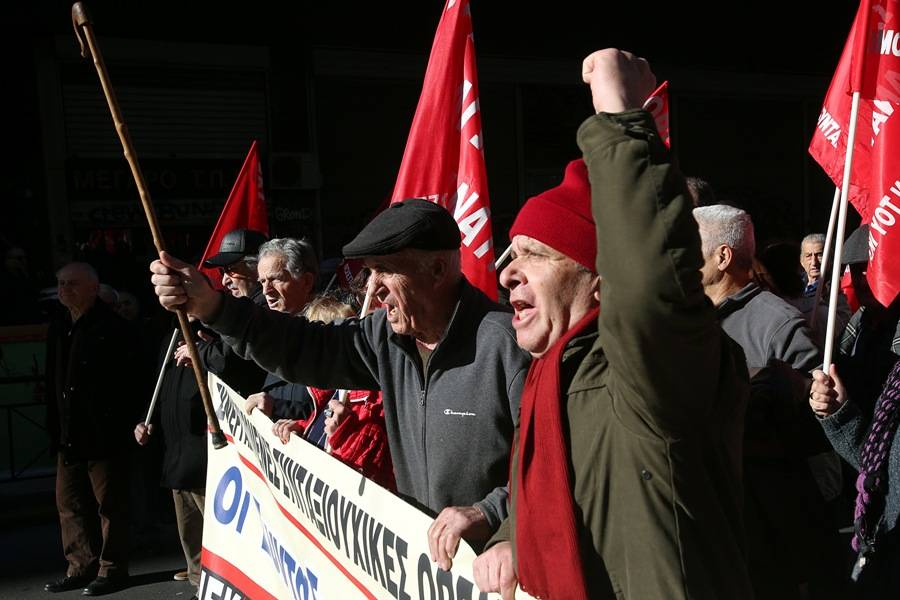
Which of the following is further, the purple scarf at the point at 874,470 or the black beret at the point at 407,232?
the purple scarf at the point at 874,470

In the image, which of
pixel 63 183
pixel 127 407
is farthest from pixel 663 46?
pixel 127 407

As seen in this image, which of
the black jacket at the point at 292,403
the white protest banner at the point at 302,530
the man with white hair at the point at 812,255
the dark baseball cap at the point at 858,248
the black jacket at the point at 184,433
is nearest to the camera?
the white protest banner at the point at 302,530

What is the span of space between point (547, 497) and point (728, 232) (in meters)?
1.76

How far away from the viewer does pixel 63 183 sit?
39.6ft

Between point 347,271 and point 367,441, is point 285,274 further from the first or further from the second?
point 347,271

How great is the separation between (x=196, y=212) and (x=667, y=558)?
38.9 ft

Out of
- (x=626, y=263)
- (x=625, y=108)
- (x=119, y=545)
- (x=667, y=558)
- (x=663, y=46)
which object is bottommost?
(x=119, y=545)

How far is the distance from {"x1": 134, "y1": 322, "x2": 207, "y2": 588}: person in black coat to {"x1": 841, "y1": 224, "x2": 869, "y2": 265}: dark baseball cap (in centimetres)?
330

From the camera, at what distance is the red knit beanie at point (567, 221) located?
192cm

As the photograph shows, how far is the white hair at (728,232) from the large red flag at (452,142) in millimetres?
1106

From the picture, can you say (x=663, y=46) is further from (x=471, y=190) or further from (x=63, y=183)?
(x=471, y=190)

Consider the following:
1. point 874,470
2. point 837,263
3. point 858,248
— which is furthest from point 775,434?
point 858,248

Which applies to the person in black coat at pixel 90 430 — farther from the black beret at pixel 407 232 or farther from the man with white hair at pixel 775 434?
the man with white hair at pixel 775 434

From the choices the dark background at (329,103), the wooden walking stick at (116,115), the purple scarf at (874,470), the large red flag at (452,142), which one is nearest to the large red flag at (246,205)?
the large red flag at (452,142)
